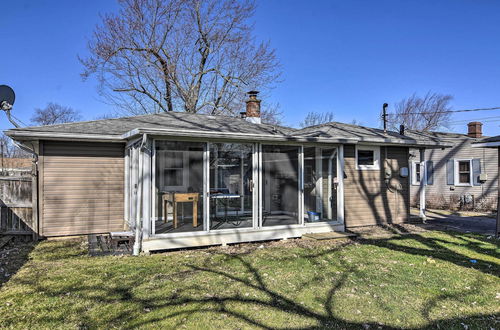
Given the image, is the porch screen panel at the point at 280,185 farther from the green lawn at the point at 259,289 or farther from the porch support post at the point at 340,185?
the porch support post at the point at 340,185

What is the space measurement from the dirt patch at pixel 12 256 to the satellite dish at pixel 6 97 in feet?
11.6

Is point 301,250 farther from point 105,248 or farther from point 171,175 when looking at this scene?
point 105,248

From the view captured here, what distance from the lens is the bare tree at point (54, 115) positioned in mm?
36719

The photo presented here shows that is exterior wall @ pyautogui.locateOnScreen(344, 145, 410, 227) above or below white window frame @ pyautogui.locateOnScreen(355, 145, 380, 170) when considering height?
below

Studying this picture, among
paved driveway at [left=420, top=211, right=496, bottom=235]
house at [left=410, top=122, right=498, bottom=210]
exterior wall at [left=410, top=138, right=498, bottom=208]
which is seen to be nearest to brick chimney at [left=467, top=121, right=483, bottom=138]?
house at [left=410, top=122, right=498, bottom=210]

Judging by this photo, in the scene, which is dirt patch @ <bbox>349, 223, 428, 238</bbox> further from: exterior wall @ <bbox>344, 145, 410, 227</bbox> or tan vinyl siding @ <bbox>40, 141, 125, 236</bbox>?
tan vinyl siding @ <bbox>40, 141, 125, 236</bbox>

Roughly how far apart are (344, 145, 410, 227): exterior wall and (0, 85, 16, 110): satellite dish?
9.06 meters

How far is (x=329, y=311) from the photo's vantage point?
3.69 m

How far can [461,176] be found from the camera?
15.3 m

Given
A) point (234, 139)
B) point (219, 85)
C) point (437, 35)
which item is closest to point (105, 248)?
point (234, 139)

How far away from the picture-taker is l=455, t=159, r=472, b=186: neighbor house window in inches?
590

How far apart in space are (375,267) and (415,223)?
5745 mm

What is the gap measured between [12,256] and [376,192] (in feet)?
29.3

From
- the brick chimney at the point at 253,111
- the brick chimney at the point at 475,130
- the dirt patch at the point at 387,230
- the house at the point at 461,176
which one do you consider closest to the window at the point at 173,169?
the dirt patch at the point at 387,230
